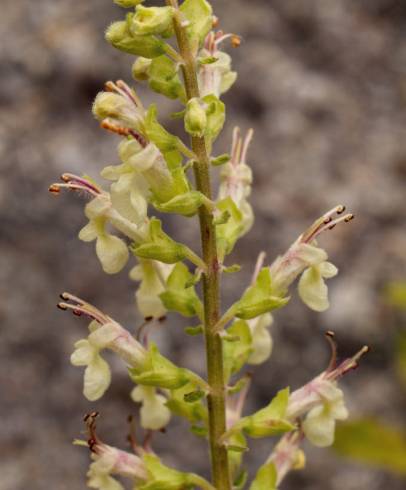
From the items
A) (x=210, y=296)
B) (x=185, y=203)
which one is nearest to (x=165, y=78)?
(x=185, y=203)

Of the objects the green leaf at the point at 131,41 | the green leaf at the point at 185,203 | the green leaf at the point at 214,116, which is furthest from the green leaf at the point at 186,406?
the green leaf at the point at 131,41

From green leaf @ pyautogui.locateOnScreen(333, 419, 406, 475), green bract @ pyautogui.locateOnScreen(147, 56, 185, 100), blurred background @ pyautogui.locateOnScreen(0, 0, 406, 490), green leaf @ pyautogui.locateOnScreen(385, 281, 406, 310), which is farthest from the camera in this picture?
blurred background @ pyautogui.locateOnScreen(0, 0, 406, 490)

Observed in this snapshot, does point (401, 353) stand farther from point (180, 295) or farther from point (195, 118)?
point (195, 118)

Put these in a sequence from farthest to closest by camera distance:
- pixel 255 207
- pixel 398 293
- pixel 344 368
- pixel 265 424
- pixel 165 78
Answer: pixel 255 207, pixel 398 293, pixel 344 368, pixel 265 424, pixel 165 78

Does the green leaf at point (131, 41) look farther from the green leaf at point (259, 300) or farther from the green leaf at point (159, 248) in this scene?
the green leaf at point (259, 300)

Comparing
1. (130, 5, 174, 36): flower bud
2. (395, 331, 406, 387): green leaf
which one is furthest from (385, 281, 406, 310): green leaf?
(130, 5, 174, 36): flower bud

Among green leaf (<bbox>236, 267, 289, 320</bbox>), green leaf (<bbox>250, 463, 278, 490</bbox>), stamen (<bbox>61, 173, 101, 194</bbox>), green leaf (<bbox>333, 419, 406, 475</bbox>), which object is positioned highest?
stamen (<bbox>61, 173, 101, 194</bbox>)

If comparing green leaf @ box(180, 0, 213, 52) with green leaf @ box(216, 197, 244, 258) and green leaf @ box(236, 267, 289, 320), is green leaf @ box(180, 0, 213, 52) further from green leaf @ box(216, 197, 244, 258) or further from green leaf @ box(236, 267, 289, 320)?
green leaf @ box(236, 267, 289, 320)
